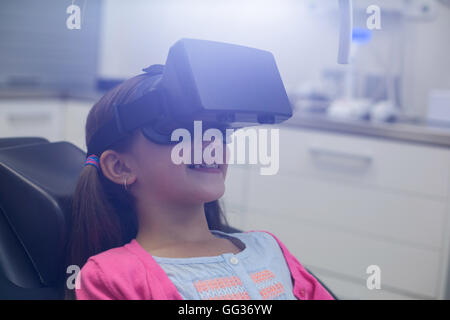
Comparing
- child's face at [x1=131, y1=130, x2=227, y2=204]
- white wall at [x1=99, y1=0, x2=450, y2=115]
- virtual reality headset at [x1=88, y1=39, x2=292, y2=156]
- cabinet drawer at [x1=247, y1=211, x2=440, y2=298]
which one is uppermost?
white wall at [x1=99, y1=0, x2=450, y2=115]

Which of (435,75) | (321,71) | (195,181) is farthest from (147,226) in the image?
(435,75)

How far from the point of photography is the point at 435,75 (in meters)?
1.68

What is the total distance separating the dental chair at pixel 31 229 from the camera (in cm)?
60

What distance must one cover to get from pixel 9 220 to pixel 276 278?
329 millimetres

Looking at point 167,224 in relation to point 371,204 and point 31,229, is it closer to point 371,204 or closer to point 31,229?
point 31,229

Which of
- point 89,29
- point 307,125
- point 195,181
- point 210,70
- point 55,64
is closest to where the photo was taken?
point 210,70

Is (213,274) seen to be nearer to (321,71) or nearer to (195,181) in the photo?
(195,181)

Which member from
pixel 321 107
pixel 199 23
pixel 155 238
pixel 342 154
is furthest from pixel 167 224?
pixel 321 107

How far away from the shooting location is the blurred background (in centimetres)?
70

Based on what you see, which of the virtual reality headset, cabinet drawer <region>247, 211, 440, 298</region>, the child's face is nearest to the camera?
the virtual reality headset

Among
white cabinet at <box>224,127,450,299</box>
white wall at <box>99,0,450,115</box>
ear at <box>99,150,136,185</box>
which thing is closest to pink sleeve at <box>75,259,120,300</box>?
ear at <box>99,150,136,185</box>

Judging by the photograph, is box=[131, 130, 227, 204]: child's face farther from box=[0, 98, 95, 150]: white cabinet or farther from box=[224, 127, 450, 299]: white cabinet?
box=[224, 127, 450, 299]: white cabinet

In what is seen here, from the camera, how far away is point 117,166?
0.59 m

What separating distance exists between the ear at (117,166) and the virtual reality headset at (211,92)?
6 centimetres
